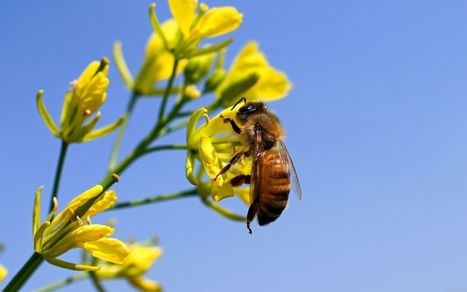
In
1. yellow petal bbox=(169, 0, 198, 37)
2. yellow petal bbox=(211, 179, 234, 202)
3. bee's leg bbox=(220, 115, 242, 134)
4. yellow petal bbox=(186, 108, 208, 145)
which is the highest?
yellow petal bbox=(169, 0, 198, 37)

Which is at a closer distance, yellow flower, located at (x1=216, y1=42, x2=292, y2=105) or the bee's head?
the bee's head

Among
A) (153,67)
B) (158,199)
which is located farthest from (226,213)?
(153,67)

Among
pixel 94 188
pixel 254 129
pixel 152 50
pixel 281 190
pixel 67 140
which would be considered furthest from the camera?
pixel 152 50

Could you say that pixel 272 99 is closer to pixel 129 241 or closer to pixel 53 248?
pixel 129 241

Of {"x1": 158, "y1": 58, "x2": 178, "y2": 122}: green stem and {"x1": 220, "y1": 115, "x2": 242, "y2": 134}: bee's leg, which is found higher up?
{"x1": 158, "y1": 58, "x2": 178, "y2": 122}: green stem

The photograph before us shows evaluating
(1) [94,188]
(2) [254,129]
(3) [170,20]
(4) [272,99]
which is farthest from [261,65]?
(1) [94,188]

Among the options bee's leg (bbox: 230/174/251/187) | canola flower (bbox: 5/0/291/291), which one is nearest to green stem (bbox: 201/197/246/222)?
canola flower (bbox: 5/0/291/291)

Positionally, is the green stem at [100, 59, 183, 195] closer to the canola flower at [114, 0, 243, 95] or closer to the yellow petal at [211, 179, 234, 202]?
the canola flower at [114, 0, 243, 95]
